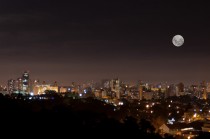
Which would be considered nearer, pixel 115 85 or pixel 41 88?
pixel 41 88

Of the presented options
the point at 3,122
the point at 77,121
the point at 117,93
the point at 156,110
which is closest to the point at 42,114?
the point at 77,121

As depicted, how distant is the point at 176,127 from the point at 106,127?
11.5 meters

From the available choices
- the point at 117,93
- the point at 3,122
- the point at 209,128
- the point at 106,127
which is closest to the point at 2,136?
the point at 3,122

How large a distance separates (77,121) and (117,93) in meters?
55.6

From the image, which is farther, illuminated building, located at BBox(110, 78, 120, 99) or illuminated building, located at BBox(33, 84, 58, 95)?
illuminated building, located at BBox(110, 78, 120, 99)

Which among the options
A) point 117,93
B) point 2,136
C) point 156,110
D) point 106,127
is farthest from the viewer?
point 117,93

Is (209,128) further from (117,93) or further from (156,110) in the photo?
(117,93)

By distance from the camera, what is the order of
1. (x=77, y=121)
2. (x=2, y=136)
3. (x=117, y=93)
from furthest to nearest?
(x=117, y=93) → (x=77, y=121) → (x=2, y=136)

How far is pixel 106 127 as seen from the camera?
13.5 metres

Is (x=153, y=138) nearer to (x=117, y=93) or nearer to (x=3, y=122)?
(x=3, y=122)

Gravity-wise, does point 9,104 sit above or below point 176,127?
above

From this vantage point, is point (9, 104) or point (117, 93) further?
point (117, 93)

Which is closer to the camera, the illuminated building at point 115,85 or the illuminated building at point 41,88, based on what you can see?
the illuminated building at point 41,88

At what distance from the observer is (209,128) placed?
22.5 meters
